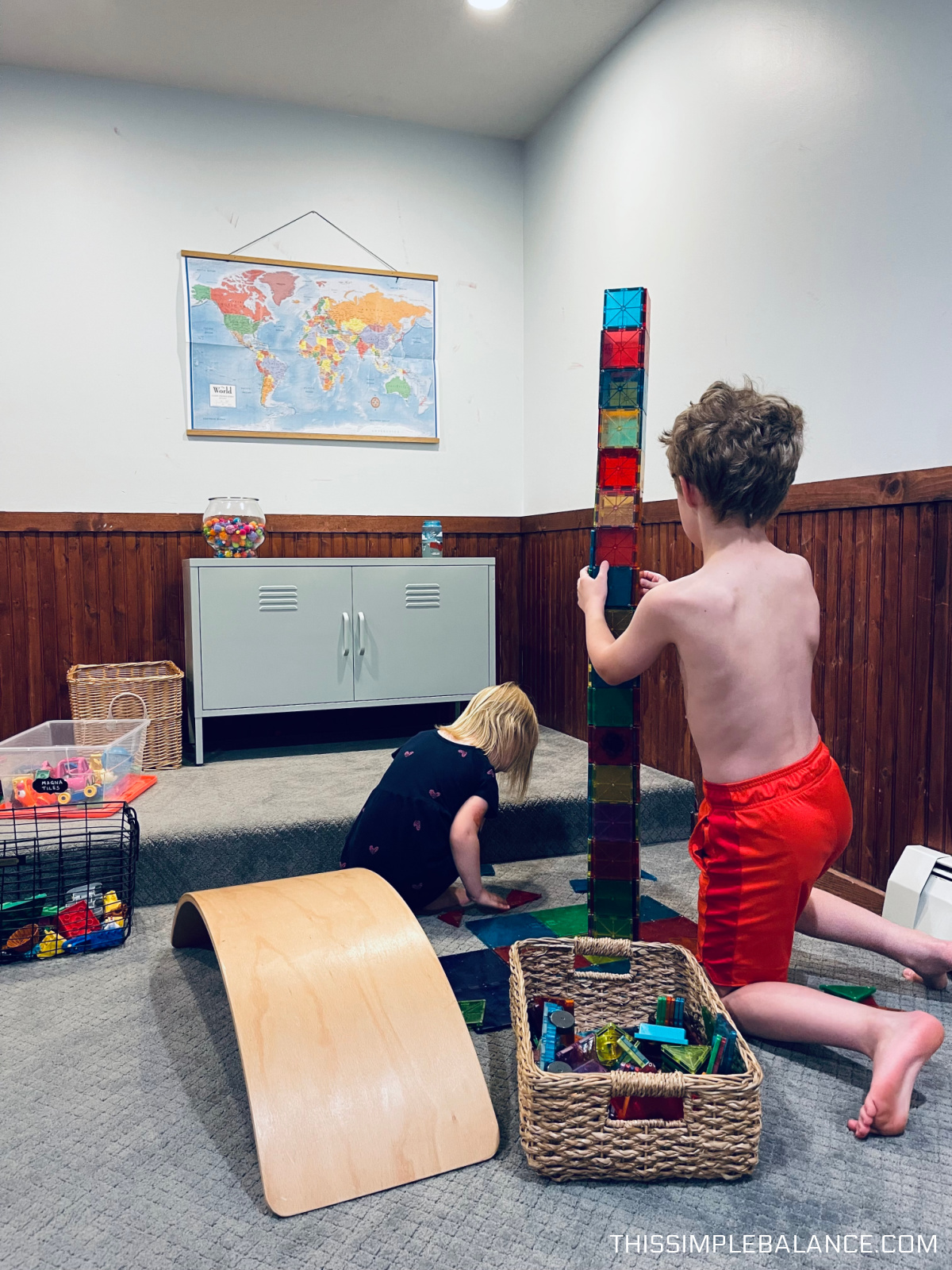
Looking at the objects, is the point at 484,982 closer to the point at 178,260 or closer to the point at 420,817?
the point at 420,817

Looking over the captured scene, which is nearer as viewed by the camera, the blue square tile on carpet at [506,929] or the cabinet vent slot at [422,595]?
the blue square tile on carpet at [506,929]

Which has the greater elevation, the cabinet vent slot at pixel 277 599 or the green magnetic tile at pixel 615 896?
the cabinet vent slot at pixel 277 599

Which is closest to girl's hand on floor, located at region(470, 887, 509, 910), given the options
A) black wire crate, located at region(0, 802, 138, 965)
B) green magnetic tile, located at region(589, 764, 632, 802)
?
green magnetic tile, located at region(589, 764, 632, 802)

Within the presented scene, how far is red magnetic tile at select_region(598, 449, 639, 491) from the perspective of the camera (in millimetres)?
1651

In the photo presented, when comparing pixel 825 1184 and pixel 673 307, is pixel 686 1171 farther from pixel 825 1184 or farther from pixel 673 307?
pixel 673 307

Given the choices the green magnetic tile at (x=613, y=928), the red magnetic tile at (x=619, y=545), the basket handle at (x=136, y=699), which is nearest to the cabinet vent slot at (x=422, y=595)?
the basket handle at (x=136, y=699)

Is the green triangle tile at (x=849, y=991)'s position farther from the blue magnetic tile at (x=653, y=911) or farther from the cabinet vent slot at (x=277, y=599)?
the cabinet vent slot at (x=277, y=599)

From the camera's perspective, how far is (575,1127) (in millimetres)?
1126

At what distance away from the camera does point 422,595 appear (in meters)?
3.09

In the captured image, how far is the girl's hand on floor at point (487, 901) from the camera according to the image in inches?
77.5

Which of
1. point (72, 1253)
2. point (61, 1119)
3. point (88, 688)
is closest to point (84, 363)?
point (88, 688)

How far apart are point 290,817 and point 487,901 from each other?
60cm

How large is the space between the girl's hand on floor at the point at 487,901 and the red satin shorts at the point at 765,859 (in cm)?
63

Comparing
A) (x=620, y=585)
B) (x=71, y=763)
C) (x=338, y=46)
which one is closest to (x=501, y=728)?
(x=620, y=585)
